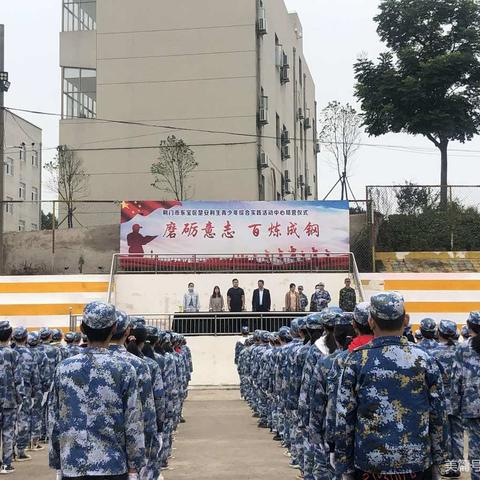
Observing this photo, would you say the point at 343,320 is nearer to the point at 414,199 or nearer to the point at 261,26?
the point at 414,199

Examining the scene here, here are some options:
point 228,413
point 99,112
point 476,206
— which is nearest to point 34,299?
point 228,413

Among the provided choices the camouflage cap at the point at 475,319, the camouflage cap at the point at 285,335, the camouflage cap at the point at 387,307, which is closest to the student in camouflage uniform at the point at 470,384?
the camouflage cap at the point at 475,319

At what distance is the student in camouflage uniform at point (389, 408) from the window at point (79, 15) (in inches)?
1469

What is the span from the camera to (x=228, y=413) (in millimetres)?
17328

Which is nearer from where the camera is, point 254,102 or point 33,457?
point 33,457

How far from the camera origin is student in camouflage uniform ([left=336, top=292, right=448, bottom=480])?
171 inches

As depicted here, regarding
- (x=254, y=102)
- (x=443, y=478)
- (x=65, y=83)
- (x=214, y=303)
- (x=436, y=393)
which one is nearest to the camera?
(x=436, y=393)

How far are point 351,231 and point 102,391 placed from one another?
2544 cm

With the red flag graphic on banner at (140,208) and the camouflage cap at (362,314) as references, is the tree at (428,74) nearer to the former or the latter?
the red flag graphic on banner at (140,208)

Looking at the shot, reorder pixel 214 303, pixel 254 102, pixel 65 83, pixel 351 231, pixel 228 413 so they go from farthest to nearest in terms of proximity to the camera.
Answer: pixel 65 83, pixel 254 102, pixel 351 231, pixel 214 303, pixel 228 413

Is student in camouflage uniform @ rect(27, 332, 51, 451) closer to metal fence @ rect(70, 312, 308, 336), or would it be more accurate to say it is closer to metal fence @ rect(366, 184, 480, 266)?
metal fence @ rect(70, 312, 308, 336)

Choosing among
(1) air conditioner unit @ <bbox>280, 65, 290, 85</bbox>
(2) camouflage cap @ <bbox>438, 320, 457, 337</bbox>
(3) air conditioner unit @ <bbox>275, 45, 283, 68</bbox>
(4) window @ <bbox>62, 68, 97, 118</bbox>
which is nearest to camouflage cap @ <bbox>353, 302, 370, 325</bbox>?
(2) camouflage cap @ <bbox>438, 320, 457, 337</bbox>

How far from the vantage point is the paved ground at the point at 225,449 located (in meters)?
9.95

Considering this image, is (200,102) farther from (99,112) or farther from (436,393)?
(436,393)
